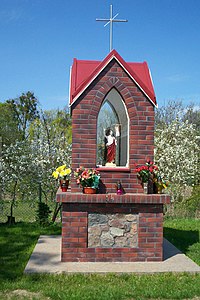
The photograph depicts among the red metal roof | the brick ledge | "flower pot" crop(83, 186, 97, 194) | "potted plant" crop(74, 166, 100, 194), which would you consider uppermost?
the red metal roof

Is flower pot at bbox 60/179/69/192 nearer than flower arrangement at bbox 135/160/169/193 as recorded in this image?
No

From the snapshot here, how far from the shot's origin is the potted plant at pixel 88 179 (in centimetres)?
599

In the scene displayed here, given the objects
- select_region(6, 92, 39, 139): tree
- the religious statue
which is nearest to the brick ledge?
the religious statue

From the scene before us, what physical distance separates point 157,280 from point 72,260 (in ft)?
4.96

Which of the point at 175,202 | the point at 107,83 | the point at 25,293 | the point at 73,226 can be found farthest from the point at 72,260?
the point at 175,202

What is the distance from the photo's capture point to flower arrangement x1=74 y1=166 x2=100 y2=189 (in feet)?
19.6

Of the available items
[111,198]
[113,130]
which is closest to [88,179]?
[111,198]

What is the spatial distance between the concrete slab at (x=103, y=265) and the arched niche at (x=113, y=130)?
174 cm

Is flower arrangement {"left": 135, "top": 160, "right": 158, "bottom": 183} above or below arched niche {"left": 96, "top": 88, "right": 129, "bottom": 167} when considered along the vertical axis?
below

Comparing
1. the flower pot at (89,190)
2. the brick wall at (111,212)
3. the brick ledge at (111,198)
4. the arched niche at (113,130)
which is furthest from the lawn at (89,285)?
the arched niche at (113,130)

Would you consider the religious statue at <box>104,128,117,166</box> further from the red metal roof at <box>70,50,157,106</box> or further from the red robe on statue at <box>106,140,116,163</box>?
the red metal roof at <box>70,50,157,106</box>

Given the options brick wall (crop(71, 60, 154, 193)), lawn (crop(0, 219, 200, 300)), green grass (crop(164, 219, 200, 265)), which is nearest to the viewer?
lawn (crop(0, 219, 200, 300))

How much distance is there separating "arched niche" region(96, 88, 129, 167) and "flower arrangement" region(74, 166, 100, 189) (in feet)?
1.62

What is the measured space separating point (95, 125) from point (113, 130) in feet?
2.56
